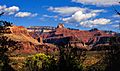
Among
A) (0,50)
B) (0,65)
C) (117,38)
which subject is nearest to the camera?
(0,50)

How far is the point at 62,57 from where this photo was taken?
38156 mm

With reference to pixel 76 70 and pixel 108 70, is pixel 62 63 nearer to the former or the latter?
pixel 76 70

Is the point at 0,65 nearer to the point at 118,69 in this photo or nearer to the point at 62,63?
the point at 62,63

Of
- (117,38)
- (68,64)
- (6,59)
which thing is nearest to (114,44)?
(117,38)

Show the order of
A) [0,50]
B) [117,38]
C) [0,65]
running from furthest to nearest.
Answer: [117,38] < [0,65] < [0,50]

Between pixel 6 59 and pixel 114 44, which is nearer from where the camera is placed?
pixel 6 59

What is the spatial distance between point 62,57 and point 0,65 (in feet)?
22.8

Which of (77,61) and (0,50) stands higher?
(0,50)

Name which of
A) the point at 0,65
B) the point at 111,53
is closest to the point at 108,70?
the point at 111,53

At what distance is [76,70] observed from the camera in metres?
38.3

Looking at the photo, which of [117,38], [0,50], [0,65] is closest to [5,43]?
[0,50]

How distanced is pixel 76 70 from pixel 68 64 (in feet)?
5.05

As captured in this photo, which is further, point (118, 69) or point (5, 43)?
point (118, 69)

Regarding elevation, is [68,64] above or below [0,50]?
below
